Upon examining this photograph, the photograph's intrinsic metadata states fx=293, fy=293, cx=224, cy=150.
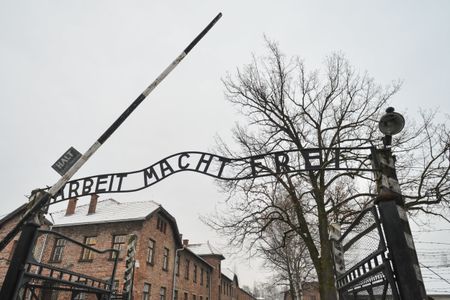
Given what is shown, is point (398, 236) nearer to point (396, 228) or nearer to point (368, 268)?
point (396, 228)

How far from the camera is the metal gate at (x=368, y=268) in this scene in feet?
9.93

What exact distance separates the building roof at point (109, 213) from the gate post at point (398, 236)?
57.3 feet

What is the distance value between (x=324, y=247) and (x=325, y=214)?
3.82 feet

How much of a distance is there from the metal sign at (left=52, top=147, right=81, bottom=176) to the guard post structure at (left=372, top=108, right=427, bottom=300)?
183 inches

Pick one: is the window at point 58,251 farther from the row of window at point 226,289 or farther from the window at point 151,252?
the row of window at point 226,289

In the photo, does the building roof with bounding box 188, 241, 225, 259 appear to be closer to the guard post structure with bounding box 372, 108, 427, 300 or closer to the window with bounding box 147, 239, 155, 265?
the window with bounding box 147, 239, 155, 265

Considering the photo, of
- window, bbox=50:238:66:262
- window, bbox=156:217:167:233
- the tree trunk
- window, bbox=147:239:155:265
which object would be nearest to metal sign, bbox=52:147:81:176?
the tree trunk

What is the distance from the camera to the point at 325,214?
10781mm

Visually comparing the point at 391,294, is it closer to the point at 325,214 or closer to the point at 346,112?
the point at 325,214

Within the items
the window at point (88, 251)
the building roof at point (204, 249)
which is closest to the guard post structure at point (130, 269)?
the window at point (88, 251)

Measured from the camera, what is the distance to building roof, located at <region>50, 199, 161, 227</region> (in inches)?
789

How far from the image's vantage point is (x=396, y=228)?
10.7 ft

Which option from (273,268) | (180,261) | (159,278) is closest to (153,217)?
(159,278)

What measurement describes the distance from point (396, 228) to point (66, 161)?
492 cm
